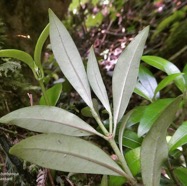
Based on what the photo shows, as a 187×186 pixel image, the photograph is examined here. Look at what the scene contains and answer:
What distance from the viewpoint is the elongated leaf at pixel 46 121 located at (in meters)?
0.51

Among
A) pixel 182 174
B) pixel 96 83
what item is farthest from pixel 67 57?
pixel 182 174

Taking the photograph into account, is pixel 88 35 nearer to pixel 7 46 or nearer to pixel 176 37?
pixel 176 37

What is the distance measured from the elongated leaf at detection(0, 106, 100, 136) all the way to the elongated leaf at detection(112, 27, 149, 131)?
0.08 meters

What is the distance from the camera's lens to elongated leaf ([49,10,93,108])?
0.57 metres

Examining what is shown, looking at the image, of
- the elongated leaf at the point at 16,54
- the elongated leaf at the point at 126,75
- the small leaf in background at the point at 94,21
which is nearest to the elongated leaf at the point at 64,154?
the elongated leaf at the point at 126,75

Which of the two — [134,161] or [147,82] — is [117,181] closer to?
[134,161]

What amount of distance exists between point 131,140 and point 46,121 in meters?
0.23


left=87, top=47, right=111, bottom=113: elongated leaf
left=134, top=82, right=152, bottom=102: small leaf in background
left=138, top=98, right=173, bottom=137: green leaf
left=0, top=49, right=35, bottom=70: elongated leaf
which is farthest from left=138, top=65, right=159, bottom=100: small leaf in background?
left=0, top=49, right=35, bottom=70: elongated leaf

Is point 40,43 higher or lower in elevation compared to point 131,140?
higher

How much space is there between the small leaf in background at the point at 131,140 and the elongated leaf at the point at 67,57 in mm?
153

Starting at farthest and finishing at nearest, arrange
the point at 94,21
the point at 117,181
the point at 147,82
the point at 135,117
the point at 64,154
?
the point at 94,21 < the point at 147,82 < the point at 135,117 < the point at 117,181 < the point at 64,154

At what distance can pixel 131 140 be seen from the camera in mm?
641

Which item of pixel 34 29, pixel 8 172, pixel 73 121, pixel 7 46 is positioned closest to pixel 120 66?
pixel 73 121

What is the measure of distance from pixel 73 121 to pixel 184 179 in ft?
0.77
